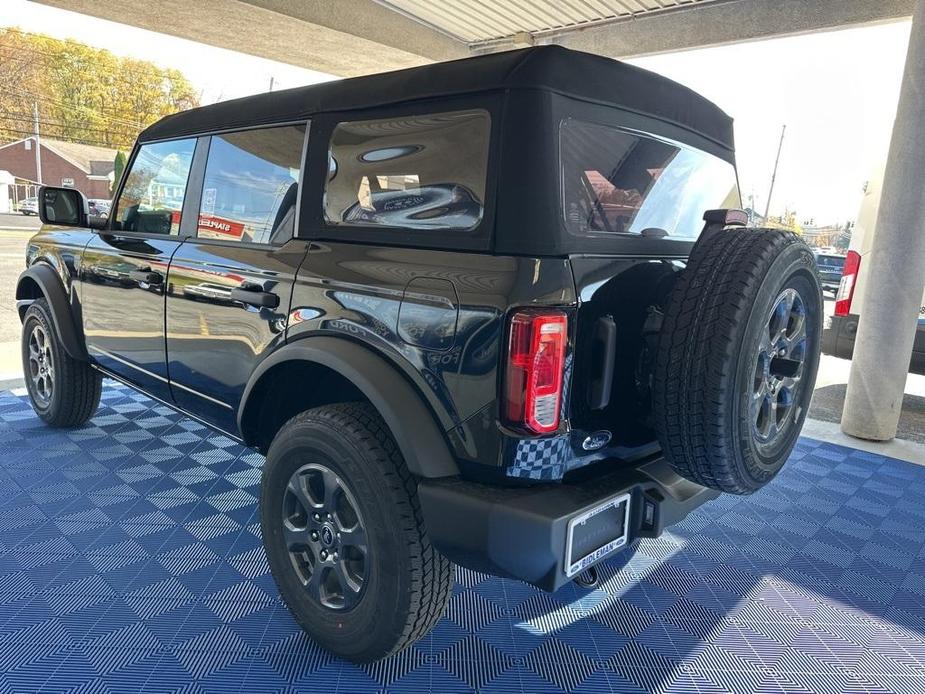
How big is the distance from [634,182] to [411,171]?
2.39 ft

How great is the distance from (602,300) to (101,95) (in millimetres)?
55197

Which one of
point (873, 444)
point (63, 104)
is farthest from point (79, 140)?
point (873, 444)

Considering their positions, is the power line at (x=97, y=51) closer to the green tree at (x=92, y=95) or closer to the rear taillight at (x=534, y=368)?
the green tree at (x=92, y=95)

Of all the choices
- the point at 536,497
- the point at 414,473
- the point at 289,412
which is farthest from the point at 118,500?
the point at 536,497

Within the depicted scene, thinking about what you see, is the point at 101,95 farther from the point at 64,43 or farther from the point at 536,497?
the point at 536,497

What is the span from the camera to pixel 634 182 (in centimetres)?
216

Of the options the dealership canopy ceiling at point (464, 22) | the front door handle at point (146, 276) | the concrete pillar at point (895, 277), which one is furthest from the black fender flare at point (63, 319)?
the concrete pillar at point (895, 277)

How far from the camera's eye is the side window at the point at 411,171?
1.90 metres

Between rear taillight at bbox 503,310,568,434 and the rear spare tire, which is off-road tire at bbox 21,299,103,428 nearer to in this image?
rear taillight at bbox 503,310,568,434

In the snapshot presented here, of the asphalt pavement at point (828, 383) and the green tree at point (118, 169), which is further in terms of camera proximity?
the asphalt pavement at point (828, 383)

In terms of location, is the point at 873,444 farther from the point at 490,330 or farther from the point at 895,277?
the point at 490,330

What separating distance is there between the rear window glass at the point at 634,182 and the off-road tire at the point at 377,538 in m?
0.86

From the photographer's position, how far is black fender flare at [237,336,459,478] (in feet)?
5.93

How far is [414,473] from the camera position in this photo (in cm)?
182
